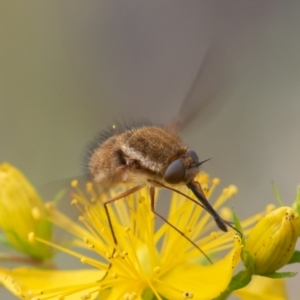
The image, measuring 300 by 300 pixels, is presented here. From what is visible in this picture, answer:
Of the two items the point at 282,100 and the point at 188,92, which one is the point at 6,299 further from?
the point at 188,92

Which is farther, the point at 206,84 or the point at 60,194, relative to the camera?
the point at 206,84

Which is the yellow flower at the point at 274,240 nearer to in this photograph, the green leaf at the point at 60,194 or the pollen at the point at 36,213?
the green leaf at the point at 60,194

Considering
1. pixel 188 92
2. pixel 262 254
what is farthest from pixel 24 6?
pixel 262 254

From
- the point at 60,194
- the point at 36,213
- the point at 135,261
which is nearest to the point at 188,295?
the point at 135,261

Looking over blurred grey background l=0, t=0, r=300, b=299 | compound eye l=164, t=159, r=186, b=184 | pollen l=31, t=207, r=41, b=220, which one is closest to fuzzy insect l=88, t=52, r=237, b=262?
compound eye l=164, t=159, r=186, b=184

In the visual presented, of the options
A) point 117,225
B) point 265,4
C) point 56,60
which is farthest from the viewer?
point 56,60

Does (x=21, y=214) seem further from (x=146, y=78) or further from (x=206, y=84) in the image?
(x=146, y=78)
